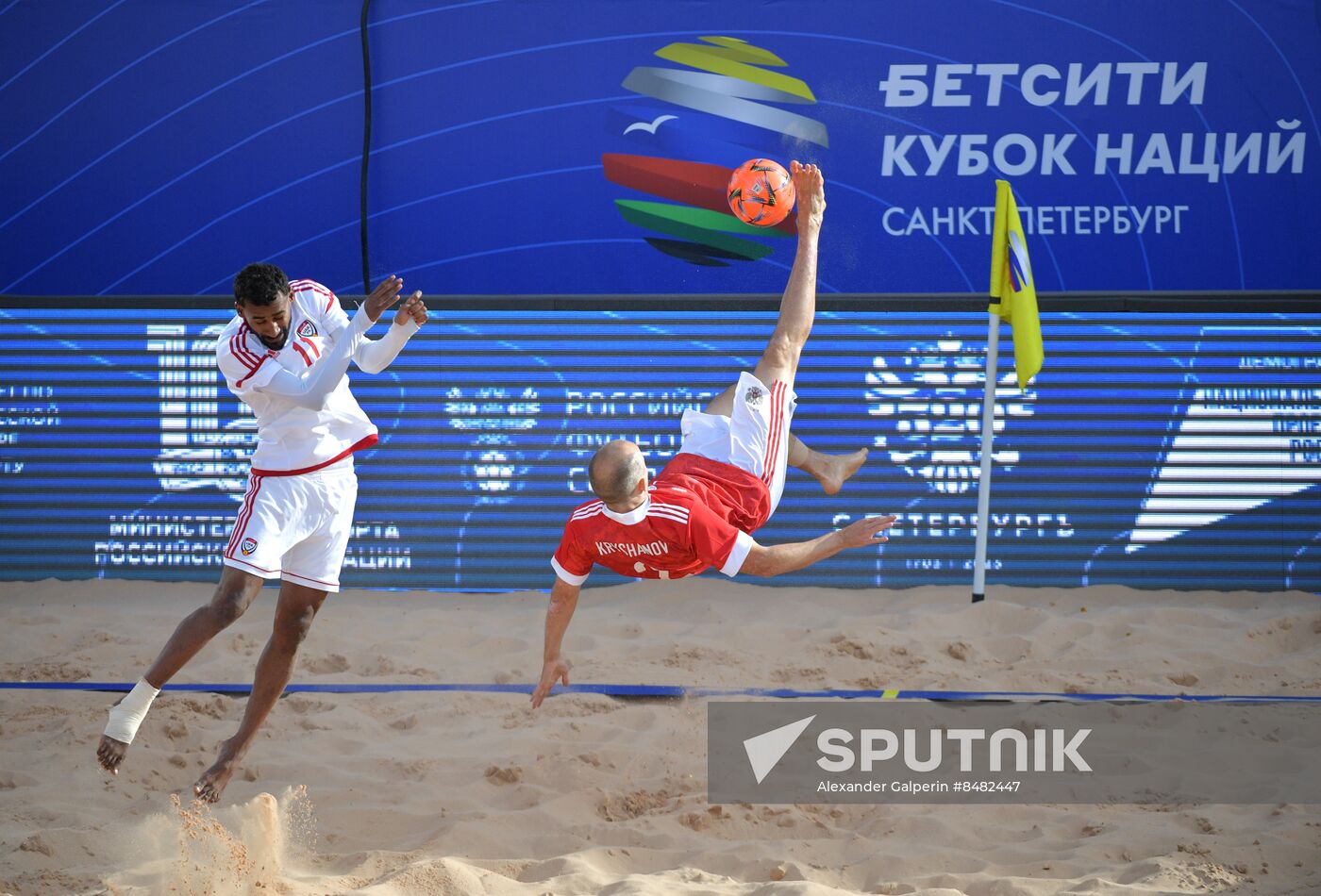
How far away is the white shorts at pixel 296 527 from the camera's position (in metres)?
4.56

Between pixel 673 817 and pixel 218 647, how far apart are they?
10.1ft

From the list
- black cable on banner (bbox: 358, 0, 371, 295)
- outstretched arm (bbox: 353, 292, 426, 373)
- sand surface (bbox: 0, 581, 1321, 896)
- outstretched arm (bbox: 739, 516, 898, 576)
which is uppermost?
black cable on banner (bbox: 358, 0, 371, 295)

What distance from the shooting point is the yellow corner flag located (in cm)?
677

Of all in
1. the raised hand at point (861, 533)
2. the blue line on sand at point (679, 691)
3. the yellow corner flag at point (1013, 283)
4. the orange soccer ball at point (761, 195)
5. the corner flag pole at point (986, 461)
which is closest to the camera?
the raised hand at point (861, 533)

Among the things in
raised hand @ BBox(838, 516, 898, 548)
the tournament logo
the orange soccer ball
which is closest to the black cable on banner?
the tournament logo

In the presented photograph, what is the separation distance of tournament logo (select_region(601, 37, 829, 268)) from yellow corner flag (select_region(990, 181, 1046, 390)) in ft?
4.47

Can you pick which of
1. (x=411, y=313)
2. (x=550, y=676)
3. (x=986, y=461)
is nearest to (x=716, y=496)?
(x=550, y=676)

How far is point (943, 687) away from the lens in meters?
5.79

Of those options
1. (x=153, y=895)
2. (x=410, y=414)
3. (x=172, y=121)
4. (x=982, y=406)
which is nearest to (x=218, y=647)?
(x=410, y=414)

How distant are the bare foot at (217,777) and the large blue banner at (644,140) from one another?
3859 mm

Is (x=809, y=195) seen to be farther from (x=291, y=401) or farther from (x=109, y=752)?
(x=109, y=752)

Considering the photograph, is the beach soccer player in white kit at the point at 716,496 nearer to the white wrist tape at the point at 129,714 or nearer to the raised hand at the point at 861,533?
the raised hand at the point at 861,533

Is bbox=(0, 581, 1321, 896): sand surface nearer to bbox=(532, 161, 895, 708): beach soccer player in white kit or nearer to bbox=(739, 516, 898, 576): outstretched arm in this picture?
bbox=(532, 161, 895, 708): beach soccer player in white kit

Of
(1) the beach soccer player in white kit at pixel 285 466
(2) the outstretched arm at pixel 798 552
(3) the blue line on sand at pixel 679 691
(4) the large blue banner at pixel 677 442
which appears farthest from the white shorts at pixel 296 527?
(4) the large blue banner at pixel 677 442
